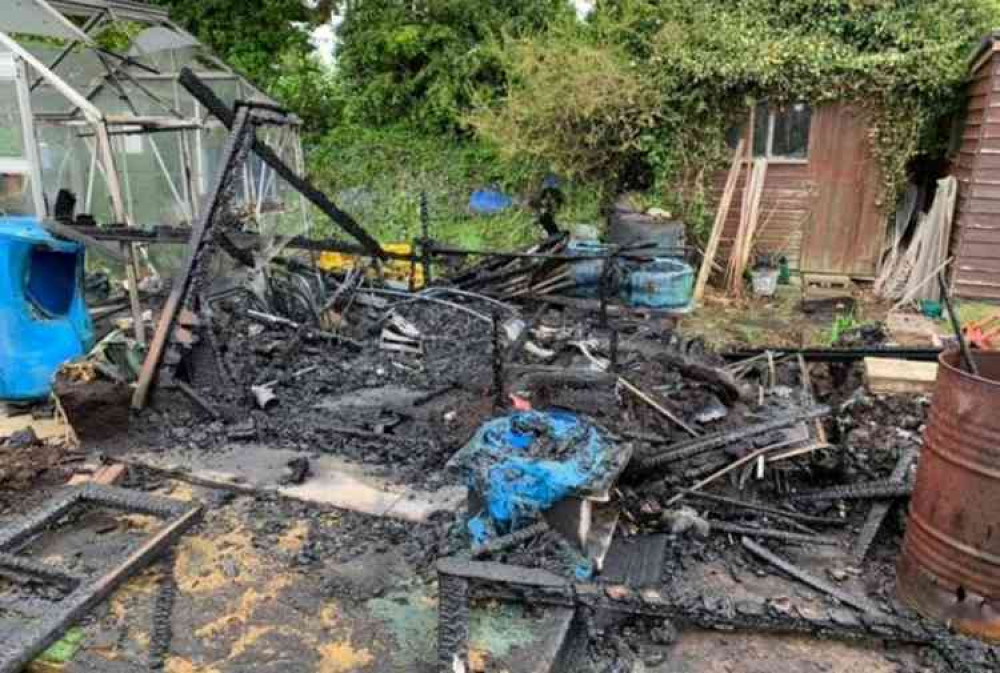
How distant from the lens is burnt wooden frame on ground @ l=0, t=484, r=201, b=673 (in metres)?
2.79

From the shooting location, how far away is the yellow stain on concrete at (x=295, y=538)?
3691 millimetres

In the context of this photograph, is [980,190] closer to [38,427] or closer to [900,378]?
[900,378]

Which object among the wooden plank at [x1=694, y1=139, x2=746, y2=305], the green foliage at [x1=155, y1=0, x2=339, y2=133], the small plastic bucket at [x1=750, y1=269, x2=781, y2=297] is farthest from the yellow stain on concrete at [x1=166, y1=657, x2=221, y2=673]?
the green foliage at [x1=155, y1=0, x2=339, y2=133]

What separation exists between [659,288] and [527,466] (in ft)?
19.8

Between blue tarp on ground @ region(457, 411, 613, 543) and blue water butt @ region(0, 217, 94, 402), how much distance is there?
382cm

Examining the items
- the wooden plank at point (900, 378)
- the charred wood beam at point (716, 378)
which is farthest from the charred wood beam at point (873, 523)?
the wooden plank at point (900, 378)

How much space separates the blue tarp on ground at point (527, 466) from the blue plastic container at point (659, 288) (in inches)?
216

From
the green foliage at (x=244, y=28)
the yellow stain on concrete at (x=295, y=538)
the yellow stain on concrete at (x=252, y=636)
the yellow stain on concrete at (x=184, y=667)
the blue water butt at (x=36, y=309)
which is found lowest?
the yellow stain on concrete at (x=184, y=667)

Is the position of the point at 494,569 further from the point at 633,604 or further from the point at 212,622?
A: the point at 212,622

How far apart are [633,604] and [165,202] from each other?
9.36 meters

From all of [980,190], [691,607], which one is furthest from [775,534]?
[980,190]

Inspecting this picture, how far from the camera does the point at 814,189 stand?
35.7 feet

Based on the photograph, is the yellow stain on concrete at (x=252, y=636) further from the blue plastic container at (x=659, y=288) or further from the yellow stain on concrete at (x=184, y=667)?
the blue plastic container at (x=659, y=288)

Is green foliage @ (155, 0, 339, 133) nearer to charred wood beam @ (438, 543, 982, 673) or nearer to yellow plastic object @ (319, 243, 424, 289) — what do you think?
yellow plastic object @ (319, 243, 424, 289)
